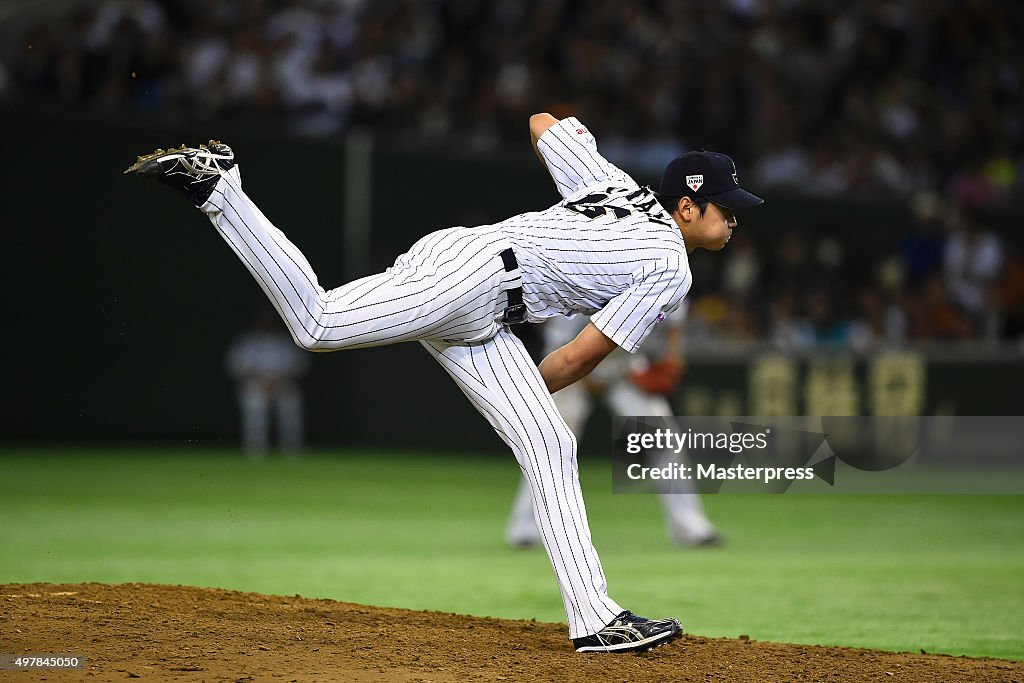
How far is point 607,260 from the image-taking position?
195 inches

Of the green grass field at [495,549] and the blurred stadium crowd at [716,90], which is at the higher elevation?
the blurred stadium crowd at [716,90]

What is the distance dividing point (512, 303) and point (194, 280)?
1209 centimetres

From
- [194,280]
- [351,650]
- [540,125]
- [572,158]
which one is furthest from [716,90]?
[351,650]

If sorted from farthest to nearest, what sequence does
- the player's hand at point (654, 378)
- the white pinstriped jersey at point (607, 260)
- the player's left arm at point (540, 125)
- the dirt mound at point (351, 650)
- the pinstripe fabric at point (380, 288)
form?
the player's hand at point (654, 378)
the player's left arm at point (540, 125)
the white pinstriped jersey at point (607, 260)
the pinstripe fabric at point (380, 288)
the dirt mound at point (351, 650)

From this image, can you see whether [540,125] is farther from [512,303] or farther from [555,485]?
[555,485]

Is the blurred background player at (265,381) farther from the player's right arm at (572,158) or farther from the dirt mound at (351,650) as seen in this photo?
the player's right arm at (572,158)

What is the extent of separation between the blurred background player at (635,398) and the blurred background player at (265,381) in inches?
287

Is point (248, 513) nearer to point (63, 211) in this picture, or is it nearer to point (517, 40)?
point (63, 211)

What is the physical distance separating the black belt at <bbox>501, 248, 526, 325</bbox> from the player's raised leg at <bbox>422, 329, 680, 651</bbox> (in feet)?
0.37

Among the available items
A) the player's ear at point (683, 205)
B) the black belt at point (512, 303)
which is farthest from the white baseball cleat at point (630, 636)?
the player's ear at point (683, 205)

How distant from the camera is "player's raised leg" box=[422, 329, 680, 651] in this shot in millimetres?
4949

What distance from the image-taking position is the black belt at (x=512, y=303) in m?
4.95

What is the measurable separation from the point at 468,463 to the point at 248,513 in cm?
465

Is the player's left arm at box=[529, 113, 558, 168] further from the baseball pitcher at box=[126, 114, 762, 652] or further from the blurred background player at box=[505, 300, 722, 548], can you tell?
the blurred background player at box=[505, 300, 722, 548]
